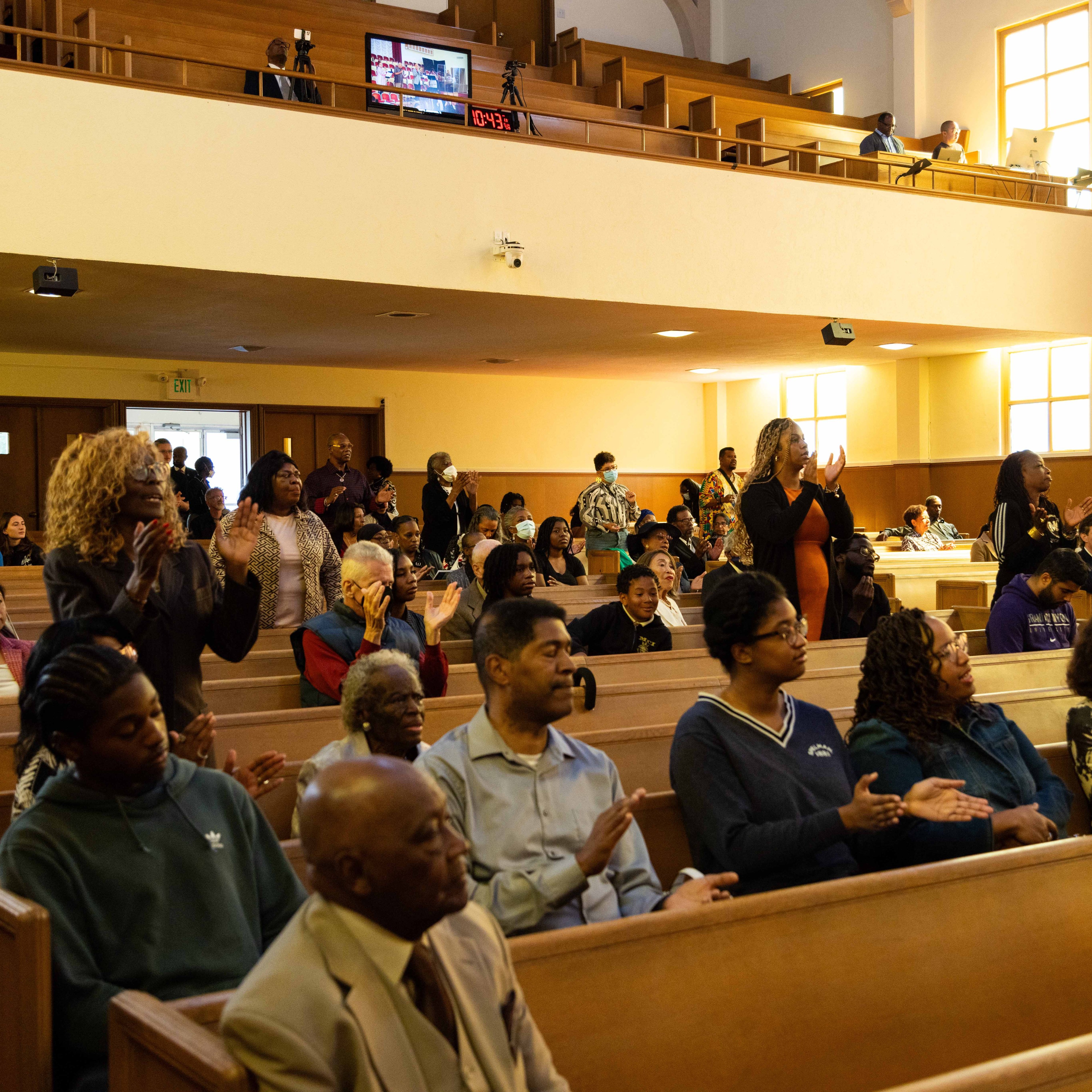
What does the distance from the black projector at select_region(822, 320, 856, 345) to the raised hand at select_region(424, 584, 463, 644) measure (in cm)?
702

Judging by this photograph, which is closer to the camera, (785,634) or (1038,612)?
(785,634)

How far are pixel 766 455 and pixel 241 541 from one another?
2.43 meters

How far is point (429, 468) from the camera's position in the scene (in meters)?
8.05

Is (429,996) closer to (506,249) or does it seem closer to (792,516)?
(792,516)

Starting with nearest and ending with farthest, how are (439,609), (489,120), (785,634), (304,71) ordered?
(785,634) → (439,609) → (489,120) → (304,71)

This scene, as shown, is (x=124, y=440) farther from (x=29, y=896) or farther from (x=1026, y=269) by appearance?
(x=1026, y=269)

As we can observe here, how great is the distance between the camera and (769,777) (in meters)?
2.42

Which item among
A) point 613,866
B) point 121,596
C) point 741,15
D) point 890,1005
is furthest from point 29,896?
point 741,15

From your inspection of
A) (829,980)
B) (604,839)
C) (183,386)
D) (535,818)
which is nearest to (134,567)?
(535,818)

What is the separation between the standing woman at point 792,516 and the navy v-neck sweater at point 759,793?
1.97 meters

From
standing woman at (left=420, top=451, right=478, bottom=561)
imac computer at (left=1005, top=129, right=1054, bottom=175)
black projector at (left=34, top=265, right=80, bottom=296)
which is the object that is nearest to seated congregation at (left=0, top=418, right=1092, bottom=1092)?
black projector at (left=34, top=265, right=80, bottom=296)

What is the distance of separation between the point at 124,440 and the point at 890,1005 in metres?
1.84

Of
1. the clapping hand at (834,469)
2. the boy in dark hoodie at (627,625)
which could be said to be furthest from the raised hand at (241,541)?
the clapping hand at (834,469)

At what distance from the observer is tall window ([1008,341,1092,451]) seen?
12.1m
